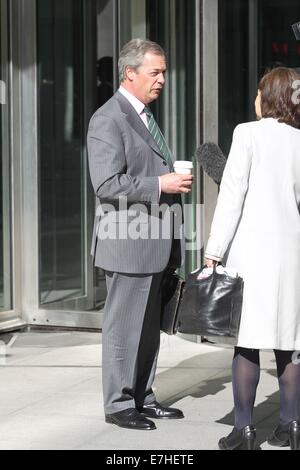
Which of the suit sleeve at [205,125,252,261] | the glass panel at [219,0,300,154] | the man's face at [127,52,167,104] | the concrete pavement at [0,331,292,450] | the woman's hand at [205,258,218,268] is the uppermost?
the glass panel at [219,0,300,154]

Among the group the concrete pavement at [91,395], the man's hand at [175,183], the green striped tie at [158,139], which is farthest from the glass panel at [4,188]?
the man's hand at [175,183]

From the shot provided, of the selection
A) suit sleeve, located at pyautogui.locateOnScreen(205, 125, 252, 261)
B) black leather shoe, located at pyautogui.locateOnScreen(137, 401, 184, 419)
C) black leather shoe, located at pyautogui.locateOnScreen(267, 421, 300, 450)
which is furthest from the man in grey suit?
black leather shoe, located at pyautogui.locateOnScreen(267, 421, 300, 450)

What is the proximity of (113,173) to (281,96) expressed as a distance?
88cm

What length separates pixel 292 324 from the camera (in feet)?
14.4

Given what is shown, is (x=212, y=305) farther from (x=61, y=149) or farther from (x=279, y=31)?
(x=61, y=149)

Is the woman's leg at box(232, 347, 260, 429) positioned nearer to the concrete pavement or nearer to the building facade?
the concrete pavement

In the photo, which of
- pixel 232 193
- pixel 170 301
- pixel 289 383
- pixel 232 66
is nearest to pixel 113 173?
pixel 232 193

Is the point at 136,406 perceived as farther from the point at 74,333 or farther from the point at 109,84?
the point at 109,84

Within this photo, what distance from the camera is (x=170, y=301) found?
16.7 ft

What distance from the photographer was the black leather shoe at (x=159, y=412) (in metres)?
5.08

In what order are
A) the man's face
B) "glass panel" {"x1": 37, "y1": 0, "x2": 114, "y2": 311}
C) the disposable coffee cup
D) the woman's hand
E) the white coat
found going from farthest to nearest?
"glass panel" {"x1": 37, "y1": 0, "x2": 114, "y2": 311} < the man's face < the disposable coffee cup < the woman's hand < the white coat

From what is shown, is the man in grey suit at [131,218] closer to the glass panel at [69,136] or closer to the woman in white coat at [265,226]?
the woman in white coat at [265,226]

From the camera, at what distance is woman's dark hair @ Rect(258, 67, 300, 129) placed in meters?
4.39

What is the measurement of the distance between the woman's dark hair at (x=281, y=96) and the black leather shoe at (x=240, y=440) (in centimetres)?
137
